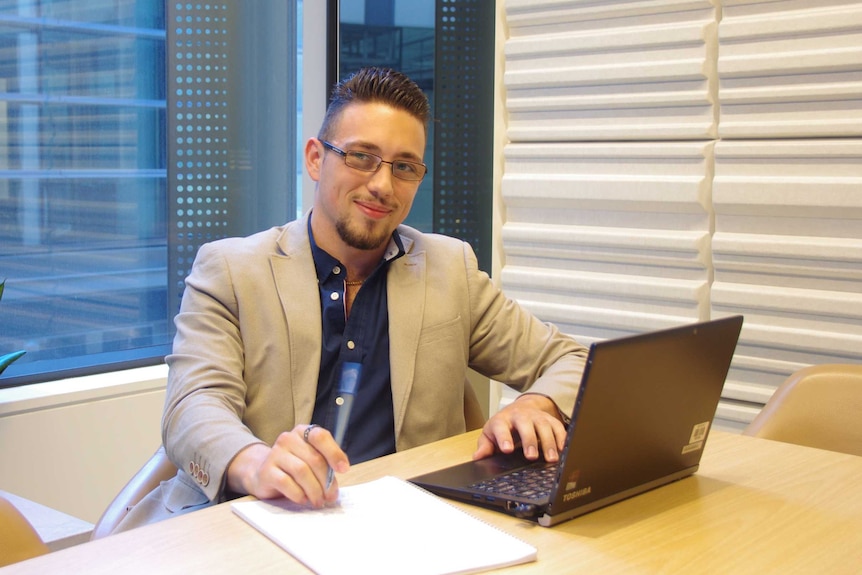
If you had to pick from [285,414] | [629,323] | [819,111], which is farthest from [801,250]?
[285,414]

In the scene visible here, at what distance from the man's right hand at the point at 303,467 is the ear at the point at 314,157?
100 cm

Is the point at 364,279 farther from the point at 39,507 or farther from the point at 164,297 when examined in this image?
the point at 164,297

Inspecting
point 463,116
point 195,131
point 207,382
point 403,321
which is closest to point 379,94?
point 403,321

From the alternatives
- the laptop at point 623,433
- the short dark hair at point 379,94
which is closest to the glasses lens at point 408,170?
the short dark hair at point 379,94

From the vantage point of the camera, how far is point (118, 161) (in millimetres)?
3600

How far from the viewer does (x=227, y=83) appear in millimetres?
3824

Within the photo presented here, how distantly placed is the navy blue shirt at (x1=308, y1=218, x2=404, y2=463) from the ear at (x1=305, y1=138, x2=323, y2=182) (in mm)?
241

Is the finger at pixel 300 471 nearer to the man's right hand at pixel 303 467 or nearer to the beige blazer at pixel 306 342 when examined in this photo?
the man's right hand at pixel 303 467

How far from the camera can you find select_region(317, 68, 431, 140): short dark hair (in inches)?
86.0

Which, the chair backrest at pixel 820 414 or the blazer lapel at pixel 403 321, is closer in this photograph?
the blazer lapel at pixel 403 321

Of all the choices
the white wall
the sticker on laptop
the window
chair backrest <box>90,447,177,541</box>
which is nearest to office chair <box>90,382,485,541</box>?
chair backrest <box>90,447,177,541</box>

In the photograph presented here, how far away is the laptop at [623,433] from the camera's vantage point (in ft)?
4.33

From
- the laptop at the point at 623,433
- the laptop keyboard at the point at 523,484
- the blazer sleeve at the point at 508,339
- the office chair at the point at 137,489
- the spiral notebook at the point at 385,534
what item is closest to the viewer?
the spiral notebook at the point at 385,534

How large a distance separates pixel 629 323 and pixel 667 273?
0.76 feet
